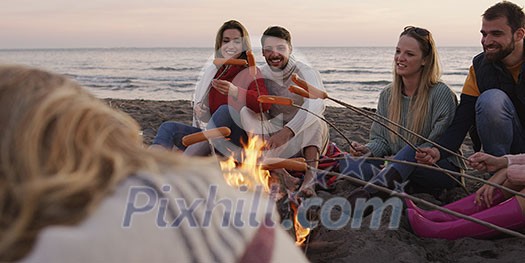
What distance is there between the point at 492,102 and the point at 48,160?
114 inches

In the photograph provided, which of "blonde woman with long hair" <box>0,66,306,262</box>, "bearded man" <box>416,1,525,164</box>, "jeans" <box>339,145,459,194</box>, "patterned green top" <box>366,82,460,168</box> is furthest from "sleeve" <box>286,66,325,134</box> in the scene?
"blonde woman with long hair" <box>0,66,306,262</box>

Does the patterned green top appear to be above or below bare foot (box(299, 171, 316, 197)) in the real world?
above

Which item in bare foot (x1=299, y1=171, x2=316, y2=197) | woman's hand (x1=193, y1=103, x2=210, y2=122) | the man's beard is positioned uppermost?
the man's beard

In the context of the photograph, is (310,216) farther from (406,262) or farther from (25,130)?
(25,130)

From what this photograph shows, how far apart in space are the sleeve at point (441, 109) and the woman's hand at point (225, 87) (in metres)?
1.29

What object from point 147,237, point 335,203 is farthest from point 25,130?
point 335,203

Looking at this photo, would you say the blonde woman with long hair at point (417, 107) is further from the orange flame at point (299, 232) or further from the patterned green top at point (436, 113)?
the orange flame at point (299, 232)

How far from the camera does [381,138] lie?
390cm

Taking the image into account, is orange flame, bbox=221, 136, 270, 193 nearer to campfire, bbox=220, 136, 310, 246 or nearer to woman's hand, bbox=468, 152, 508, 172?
campfire, bbox=220, 136, 310, 246

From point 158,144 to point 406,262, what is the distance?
1.90 m

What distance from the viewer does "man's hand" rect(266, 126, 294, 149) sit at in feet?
12.6

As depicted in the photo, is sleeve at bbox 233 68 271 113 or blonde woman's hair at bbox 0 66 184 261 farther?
sleeve at bbox 233 68 271 113

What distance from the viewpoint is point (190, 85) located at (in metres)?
16.3

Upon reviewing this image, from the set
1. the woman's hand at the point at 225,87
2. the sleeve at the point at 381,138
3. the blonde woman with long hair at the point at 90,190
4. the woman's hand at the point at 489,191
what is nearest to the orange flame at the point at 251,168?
the woman's hand at the point at 225,87
